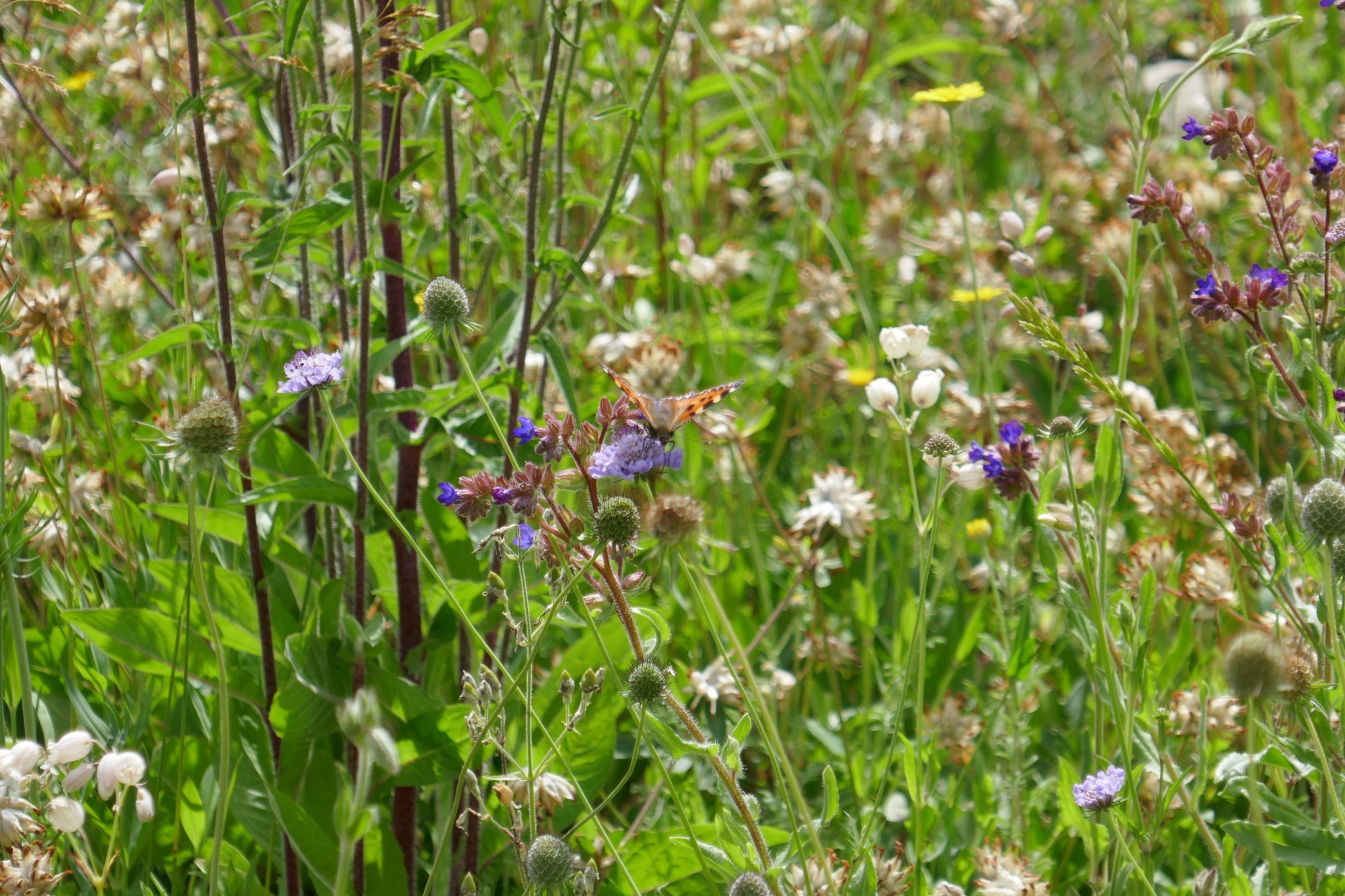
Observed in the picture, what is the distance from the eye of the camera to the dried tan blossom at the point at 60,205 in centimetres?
186

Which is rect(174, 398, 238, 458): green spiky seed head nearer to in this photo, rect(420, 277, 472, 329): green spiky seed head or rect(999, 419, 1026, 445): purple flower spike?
rect(420, 277, 472, 329): green spiky seed head

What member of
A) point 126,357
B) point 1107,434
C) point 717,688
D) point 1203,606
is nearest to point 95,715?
point 126,357

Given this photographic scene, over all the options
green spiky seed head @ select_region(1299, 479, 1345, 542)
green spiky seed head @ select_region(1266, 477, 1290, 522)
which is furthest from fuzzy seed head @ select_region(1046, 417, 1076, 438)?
green spiky seed head @ select_region(1266, 477, 1290, 522)

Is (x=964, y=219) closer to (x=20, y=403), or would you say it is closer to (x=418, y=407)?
(x=418, y=407)

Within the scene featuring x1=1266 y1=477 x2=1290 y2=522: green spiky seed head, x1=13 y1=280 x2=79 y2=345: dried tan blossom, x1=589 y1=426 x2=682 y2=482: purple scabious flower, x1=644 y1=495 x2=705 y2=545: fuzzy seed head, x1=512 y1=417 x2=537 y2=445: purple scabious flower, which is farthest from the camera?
x1=13 y1=280 x2=79 y2=345: dried tan blossom

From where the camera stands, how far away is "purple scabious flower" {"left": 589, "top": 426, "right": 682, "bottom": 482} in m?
1.13

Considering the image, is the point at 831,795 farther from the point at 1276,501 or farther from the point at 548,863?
the point at 1276,501

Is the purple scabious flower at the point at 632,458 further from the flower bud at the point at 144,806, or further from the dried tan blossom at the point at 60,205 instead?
the dried tan blossom at the point at 60,205

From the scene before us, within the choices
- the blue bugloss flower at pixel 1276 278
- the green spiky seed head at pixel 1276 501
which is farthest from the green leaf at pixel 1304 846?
the blue bugloss flower at pixel 1276 278

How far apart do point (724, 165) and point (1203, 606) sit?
184 cm

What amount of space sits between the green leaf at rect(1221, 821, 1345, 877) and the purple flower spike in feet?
1.72

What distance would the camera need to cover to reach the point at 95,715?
5.61 feet

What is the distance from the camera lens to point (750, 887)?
1142mm

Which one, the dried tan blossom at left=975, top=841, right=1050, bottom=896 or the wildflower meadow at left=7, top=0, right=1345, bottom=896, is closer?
the wildflower meadow at left=7, top=0, right=1345, bottom=896
